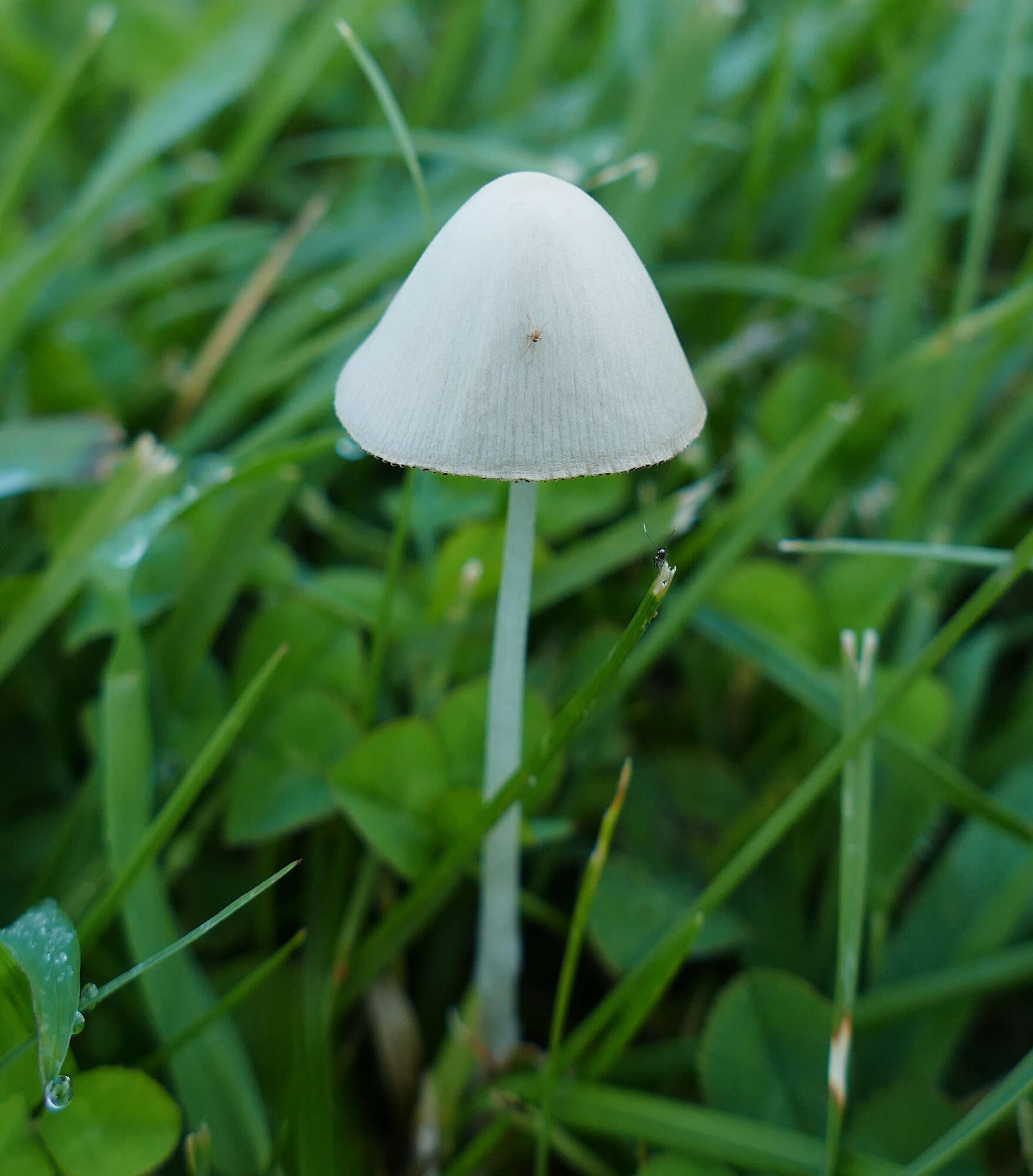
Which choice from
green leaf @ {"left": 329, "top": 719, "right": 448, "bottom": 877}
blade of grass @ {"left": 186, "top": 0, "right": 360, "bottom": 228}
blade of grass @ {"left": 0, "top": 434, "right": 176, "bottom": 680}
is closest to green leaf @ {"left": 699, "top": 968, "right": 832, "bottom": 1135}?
green leaf @ {"left": 329, "top": 719, "right": 448, "bottom": 877}

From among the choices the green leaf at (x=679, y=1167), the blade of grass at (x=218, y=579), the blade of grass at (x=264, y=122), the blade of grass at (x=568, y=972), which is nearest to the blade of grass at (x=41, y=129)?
the blade of grass at (x=264, y=122)

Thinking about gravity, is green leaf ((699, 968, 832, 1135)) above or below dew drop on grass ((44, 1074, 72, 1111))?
below

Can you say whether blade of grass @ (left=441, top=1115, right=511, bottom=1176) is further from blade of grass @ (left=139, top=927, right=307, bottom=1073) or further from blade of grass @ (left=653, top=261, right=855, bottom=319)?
blade of grass @ (left=653, top=261, right=855, bottom=319)

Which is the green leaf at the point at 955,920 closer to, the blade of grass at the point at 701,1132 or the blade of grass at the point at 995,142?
the blade of grass at the point at 701,1132

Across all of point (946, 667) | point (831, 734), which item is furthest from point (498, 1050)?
point (946, 667)

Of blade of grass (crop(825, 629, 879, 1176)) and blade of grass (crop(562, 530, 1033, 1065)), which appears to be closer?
blade of grass (crop(825, 629, 879, 1176))

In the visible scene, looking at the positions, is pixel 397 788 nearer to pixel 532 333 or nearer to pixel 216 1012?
pixel 216 1012

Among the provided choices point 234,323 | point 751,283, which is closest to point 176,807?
point 234,323
